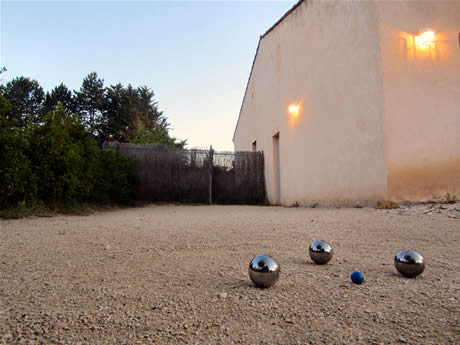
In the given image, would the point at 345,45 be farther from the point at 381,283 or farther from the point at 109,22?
the point at 109,22

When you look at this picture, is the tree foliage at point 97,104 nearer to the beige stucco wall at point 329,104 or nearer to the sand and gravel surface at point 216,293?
the beige stucco wall at point 329,104

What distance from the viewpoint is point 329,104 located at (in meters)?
6.07

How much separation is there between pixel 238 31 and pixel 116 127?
1882 centimetres

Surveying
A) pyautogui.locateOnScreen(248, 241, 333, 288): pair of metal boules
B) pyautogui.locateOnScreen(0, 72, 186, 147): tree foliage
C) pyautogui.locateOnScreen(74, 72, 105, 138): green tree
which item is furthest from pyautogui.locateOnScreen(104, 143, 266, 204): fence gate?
pyautogui.locateOnScreen(74, 72, 105, 138): green tree

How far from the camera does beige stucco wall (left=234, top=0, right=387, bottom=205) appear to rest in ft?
16.6

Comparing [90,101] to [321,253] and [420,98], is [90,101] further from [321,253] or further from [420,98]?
[321,253]

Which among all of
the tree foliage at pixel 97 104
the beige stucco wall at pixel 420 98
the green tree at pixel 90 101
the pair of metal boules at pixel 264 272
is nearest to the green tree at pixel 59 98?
the tree foliage at pixel 97 104

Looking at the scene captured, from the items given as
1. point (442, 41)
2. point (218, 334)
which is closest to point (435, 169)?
point (442, 41)

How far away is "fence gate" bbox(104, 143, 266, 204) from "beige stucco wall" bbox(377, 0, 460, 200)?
4.94 meters

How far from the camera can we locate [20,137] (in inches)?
174

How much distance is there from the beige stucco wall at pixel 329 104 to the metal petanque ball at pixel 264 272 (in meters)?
4.16

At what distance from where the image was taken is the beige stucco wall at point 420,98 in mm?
4781

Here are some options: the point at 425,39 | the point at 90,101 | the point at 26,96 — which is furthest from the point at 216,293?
the point at 26,96

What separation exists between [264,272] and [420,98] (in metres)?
5.13
